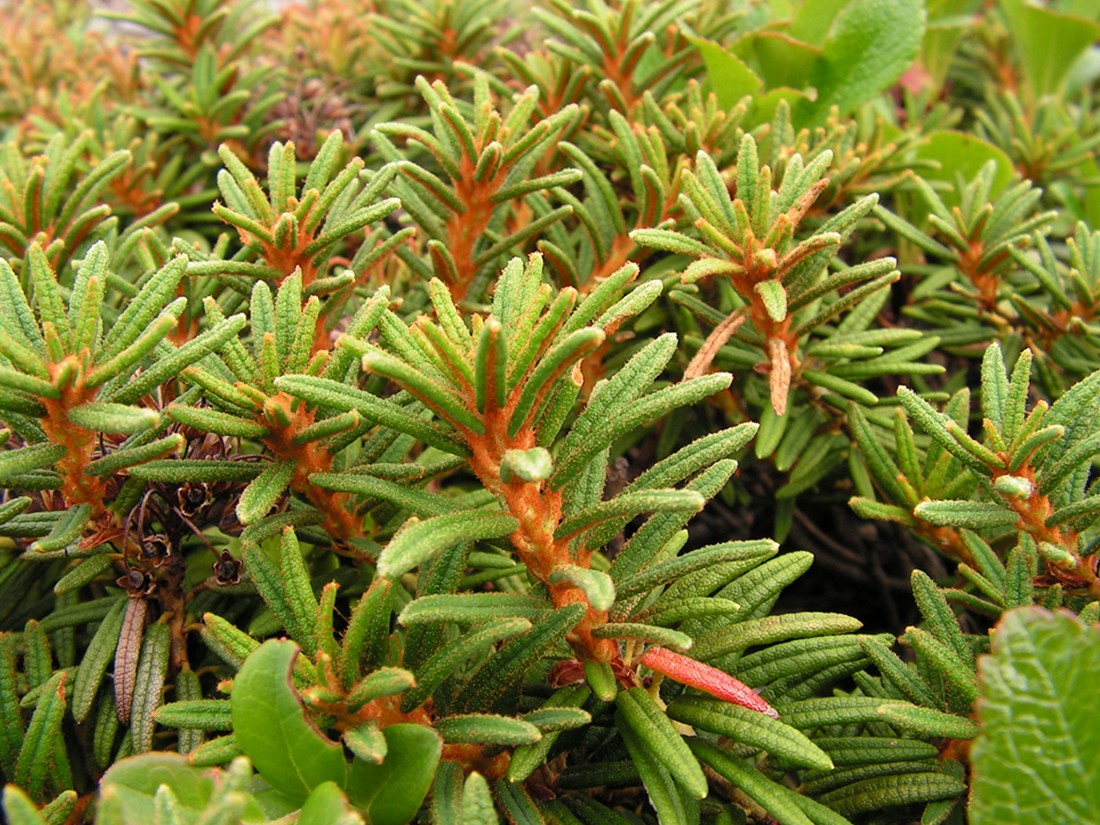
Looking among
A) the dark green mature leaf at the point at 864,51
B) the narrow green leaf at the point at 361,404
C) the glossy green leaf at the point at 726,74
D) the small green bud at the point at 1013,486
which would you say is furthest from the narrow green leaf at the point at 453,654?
the dark green mature leaf at the point at 864,51

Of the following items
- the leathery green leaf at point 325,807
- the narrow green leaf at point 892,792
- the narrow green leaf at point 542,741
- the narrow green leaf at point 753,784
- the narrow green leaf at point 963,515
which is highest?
the narrow green leaf at point 963,515

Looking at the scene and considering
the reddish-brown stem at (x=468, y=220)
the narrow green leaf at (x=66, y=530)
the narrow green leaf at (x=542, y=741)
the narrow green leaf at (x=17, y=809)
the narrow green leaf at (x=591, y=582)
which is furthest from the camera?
the reddish-brown stem at (x=468, y=220)

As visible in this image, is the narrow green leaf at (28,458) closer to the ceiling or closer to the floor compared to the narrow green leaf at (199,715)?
closer to the ceiling

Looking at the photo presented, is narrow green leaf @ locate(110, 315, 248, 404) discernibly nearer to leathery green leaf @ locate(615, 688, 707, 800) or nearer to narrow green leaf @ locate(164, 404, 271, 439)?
narrow green leaf @ locate(164, 404, 271, 439)

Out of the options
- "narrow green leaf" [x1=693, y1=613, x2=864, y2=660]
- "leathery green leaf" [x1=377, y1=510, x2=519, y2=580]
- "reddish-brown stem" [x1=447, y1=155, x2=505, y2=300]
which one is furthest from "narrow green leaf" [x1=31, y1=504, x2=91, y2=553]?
"narrow green leaf" [x1=693, y1=613, x2=864, y2=660]

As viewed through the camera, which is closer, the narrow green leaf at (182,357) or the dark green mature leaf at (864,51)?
the narrow green leaf at (182,357)

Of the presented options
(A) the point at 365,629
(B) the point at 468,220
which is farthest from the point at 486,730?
(B) the point at 468,220

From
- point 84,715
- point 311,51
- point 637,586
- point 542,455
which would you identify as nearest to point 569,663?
point 637,586

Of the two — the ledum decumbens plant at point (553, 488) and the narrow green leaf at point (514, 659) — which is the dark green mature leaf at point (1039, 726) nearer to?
the ledum decumbens plant at point (553, 488)
